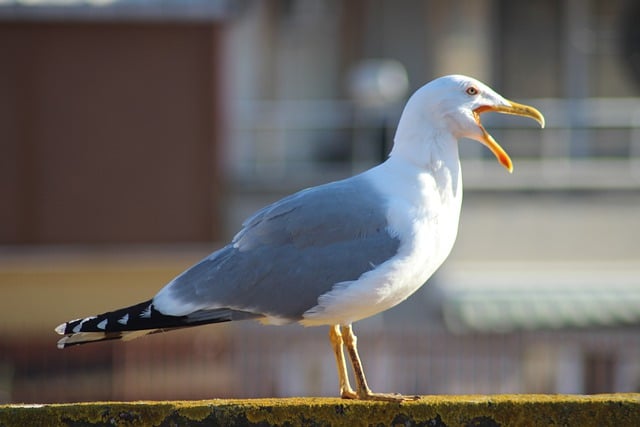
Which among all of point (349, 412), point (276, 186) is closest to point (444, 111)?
point (349, 412)

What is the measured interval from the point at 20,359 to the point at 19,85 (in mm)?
2460

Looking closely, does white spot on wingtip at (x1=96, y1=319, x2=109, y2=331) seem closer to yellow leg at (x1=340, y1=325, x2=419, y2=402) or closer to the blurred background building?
yellow leg at (x1=340, y1=325, x2=419, y2=402)

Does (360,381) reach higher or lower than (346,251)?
lower

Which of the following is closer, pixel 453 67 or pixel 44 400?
pixel 44 400

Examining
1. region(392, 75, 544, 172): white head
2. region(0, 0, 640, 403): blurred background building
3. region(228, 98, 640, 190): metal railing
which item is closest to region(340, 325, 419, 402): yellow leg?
region(392, 75, 544, 172): white head

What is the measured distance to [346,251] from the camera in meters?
4.05

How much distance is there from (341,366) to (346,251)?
359 mm

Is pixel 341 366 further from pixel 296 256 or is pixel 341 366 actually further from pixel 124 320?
pixel 124 320

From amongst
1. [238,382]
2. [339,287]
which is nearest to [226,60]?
[238,382]

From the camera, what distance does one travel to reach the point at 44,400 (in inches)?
359

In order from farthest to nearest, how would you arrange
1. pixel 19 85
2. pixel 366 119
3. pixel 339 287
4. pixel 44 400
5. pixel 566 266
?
pixel 366 119 → pixel 566 266 → pixel 19 85 → pixel 44 400 → pixel 339 287

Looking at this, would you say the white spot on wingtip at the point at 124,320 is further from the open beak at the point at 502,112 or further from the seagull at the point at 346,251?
the open beak at the point at 502,112

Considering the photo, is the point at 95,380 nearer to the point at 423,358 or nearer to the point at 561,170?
the point at 423,358

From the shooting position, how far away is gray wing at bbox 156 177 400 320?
4.00m
